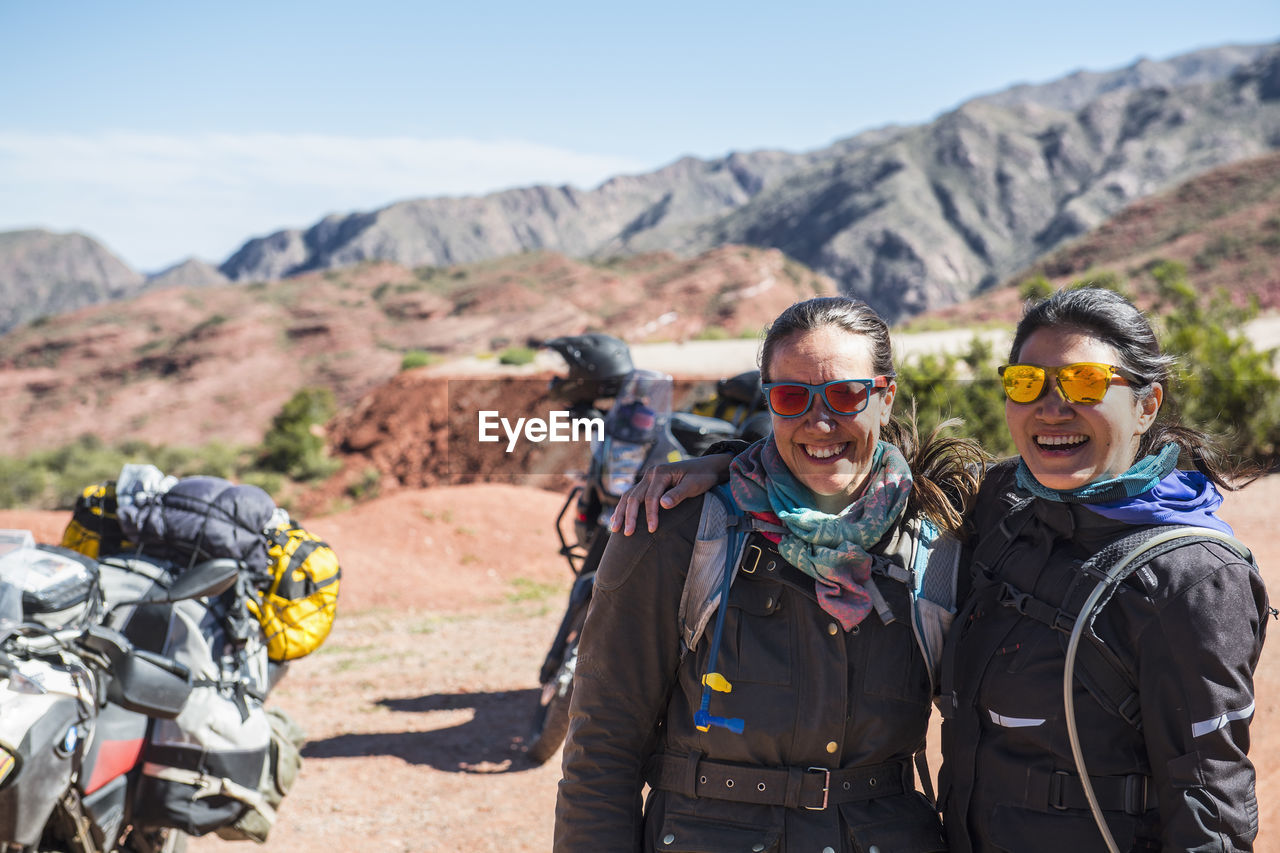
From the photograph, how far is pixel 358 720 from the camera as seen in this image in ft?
19.8

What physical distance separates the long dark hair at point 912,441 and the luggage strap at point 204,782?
249 centimetres

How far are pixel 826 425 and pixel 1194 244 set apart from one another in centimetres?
5188

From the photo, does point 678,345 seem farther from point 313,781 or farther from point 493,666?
point 313,781

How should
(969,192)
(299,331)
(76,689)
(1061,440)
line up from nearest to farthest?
1. (1061,440)
2. (76,689)
3. (299,331)
4. (969,192)

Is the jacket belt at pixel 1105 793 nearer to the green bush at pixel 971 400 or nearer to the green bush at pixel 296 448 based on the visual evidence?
the green bush at pixel 971 400

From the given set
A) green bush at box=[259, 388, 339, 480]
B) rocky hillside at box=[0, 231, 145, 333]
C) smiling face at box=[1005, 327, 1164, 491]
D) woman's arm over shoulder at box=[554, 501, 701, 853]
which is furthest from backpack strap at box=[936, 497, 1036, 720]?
rocky hillside at box=[0, 231, 145, 333]

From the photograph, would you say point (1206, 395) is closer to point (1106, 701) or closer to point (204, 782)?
point (1106, 701)

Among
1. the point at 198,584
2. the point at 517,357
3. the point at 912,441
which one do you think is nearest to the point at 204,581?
the point at 198,584

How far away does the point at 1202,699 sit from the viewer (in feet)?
5.11

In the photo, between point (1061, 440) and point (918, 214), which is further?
point (918, 214)

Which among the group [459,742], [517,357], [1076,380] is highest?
[1076,380]

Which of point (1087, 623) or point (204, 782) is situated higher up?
point (1087, 623)

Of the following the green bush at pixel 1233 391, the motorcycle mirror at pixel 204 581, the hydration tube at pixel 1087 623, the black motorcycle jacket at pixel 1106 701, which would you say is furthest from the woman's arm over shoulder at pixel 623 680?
the green bush at pixel 1233 391

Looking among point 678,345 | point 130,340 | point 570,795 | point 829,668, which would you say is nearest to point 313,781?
point 570,795
